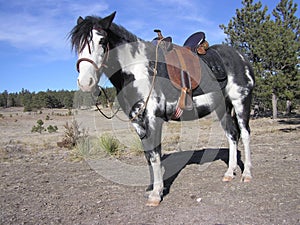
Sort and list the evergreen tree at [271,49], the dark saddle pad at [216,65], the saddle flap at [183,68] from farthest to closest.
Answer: the evergreen tree at [271,49] → the dark saddle pad at [216,65] → the saddle flap at [183,68]

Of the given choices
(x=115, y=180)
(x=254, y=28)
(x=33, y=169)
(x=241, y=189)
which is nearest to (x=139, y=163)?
(x=115, y=180)

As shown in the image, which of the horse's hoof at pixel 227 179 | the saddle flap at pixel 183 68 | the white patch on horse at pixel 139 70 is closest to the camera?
the white patch on horse at pixel 139 70

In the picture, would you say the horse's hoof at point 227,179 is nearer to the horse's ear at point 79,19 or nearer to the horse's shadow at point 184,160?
the horse's shadow at point 184,160

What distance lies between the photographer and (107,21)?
3.36m

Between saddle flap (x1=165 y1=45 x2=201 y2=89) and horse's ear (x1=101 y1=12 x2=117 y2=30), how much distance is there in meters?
1.04

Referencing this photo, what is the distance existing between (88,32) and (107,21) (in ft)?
0.94

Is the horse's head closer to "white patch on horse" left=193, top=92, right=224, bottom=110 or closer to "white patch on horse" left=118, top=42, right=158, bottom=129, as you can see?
"white patch on horse" left=118, top=42, right=158, bottom=129

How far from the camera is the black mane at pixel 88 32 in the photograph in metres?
3.27

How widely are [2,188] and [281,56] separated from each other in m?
16.1

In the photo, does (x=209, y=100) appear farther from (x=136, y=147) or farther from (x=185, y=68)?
(x=136, y=147)

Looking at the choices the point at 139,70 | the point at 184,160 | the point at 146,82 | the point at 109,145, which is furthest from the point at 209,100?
the point at 109,145

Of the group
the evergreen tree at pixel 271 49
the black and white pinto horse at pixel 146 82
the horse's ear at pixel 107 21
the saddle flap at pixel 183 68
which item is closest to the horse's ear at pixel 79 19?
the black and white pinto horse at pixel 146 82

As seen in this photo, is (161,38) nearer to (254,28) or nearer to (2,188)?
(2,188)

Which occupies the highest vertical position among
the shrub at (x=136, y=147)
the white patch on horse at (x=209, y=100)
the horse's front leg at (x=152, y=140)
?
→ the white patch on horse at (x=209, y=100)
